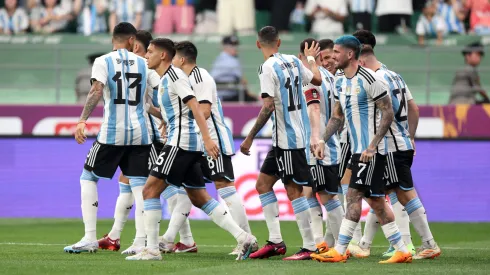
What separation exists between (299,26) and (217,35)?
1.89 m

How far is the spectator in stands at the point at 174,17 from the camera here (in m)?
21.4

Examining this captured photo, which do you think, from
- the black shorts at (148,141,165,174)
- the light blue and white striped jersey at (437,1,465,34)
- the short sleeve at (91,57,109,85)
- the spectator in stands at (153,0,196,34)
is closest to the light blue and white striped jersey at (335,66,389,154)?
the short sleeve at (91,57,109,85)

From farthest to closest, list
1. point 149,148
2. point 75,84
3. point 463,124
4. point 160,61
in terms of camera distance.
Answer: point 75,84 < point 463,124 < point 149,148 < point 160,61

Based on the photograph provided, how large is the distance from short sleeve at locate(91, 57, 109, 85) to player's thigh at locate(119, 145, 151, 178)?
32.5 inches

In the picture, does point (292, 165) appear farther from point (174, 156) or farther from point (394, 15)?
point (394, 15)

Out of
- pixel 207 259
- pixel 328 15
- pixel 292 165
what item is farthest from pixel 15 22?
pixel 292 165

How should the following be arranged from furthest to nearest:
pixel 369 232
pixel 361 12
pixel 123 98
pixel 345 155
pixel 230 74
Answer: pixel 361 12
pixel 230 74
pixel 345 155
pixel 369 232
pixel 123 98

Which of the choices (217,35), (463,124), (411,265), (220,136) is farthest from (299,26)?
(411,265)

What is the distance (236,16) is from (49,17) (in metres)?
4.00

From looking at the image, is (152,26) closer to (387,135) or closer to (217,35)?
(217,35)

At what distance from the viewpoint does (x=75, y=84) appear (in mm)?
19938

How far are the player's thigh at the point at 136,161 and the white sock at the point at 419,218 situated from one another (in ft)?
9.54

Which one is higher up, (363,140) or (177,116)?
(177,116)

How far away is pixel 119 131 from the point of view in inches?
445
